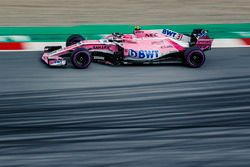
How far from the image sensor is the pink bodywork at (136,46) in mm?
10117

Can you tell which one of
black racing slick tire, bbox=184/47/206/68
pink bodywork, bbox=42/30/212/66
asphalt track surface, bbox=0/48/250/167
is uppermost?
pink bodywork, bbox=42/30/212/66

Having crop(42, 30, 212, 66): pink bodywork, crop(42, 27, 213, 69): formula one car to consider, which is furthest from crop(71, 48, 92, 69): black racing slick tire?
crop(42, 30, 212, 66): pink bodywork

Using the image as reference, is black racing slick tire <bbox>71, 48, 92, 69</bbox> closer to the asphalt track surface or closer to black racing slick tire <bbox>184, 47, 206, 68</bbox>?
the asphalt track surface

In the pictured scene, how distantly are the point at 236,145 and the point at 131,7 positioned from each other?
897 cm

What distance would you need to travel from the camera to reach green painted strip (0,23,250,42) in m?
12.7

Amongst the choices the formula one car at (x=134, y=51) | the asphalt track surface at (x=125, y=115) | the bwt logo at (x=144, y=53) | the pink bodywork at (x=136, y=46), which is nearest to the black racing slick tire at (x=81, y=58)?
the formula one car at (x=134, y=51)

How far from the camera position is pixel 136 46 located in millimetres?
10109

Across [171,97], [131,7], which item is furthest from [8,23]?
[171,97]

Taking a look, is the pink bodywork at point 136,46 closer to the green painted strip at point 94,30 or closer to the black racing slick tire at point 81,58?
the black racing slick tire at point 81,58

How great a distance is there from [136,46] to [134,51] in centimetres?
9

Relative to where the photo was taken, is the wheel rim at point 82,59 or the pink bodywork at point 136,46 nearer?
the wheel rim at point 82,59

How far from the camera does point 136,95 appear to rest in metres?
8.72

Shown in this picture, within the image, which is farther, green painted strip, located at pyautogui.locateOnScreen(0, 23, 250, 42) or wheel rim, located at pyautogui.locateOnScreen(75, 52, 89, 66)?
green painted strip, located at pyautogui.locateOnScreen(0, 23, 250, 42)

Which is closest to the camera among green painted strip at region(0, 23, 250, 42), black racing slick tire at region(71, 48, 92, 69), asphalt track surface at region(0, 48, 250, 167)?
asphalt track surface at region(0, 48, 250, 167)
